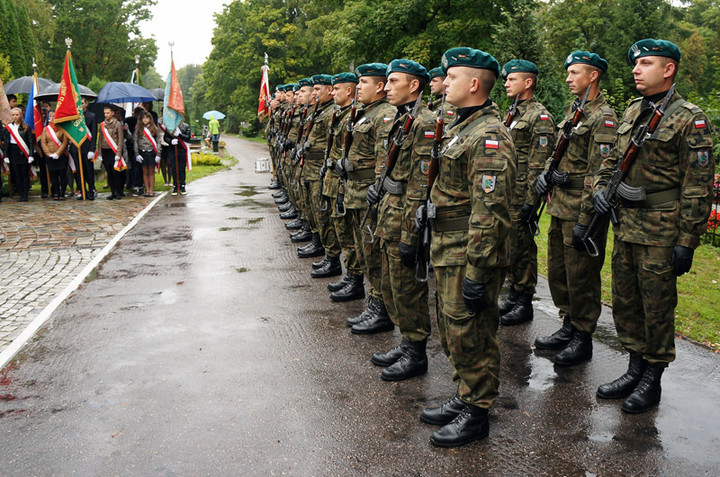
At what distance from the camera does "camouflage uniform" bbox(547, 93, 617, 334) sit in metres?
4.54

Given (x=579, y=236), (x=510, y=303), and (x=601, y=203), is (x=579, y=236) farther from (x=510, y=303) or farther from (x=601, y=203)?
(x=510, y=303)

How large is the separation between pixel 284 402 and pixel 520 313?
8.70ft

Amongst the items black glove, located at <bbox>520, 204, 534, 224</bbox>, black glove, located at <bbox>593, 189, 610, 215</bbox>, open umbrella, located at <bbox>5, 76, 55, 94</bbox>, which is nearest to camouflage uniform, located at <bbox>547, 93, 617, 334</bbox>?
black glove, located at <bbox>593, 189, 610, 215</bbox>

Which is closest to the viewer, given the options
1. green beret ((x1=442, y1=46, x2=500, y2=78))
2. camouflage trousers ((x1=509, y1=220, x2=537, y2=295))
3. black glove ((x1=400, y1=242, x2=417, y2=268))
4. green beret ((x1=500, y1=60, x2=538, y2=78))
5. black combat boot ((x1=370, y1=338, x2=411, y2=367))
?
green beret ((x1=442, y1=46, x2=500, y2=78))

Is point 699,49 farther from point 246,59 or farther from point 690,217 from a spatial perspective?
point 690,217

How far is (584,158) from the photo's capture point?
472cm

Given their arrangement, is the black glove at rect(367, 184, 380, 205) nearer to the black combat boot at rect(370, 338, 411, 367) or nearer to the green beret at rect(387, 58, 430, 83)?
the green beret at rect(387, 58, 430, 83)

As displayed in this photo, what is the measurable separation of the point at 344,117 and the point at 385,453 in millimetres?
3885

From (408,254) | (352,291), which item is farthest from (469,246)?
(352,291)

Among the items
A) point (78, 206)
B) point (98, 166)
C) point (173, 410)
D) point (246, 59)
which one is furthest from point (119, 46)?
point (173, 410)

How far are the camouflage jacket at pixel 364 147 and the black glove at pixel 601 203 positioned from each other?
6.19 feet

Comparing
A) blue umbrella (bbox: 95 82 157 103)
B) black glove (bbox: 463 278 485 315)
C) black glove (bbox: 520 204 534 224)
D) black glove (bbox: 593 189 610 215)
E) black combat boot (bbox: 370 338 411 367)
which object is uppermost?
blue umbrella (bbox: 95 82 157 103)

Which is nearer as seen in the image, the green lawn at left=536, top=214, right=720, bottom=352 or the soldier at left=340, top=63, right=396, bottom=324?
the soldier at left=340, top=63, right=396, bottom=324

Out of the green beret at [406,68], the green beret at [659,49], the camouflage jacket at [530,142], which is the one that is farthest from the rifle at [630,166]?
the green beret at [406,68]
